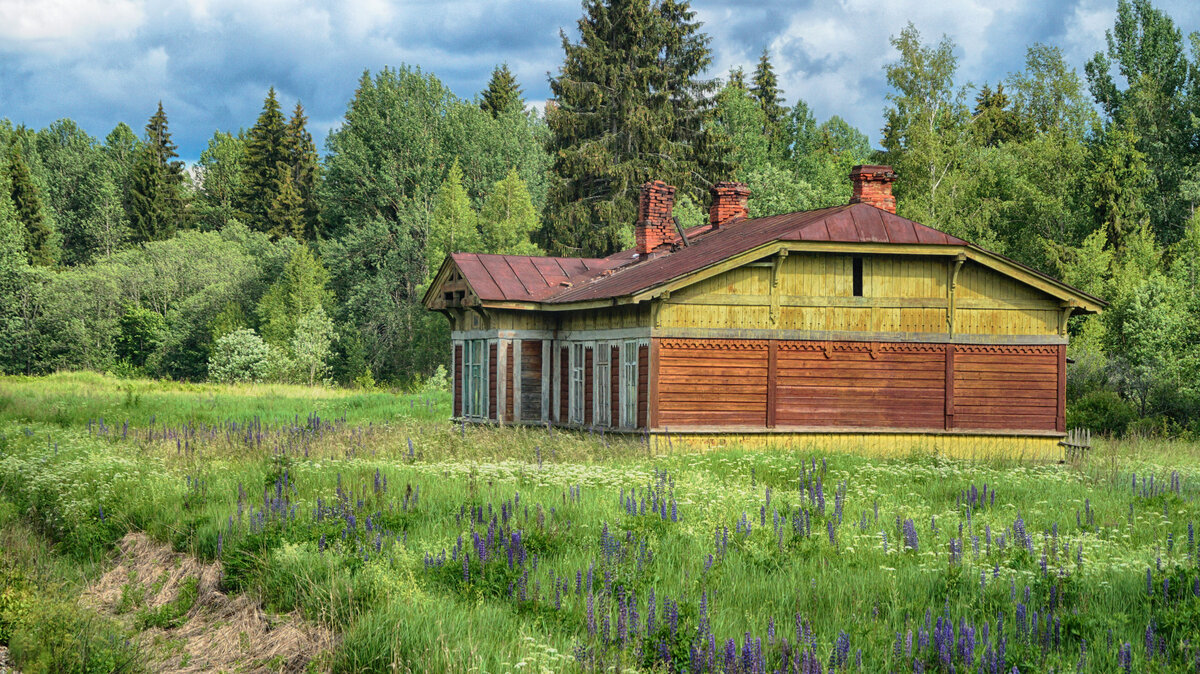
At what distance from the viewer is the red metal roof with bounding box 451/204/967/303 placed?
2273cm

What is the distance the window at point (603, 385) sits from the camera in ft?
80.9

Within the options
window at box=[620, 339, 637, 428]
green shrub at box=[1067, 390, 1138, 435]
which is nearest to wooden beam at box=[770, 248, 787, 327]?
window at box=[620, 339, 637, 428]

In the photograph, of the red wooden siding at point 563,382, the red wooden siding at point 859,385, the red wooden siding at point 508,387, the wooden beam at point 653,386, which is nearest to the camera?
the wooden beam at point 653,386

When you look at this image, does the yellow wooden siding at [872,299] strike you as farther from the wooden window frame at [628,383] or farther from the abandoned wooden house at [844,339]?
the wooden window frame at [628,383]

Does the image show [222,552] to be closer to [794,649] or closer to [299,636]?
[299,636]

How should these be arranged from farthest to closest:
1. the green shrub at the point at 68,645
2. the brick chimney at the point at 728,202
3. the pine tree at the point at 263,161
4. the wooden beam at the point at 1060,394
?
the pine tree at the point at 263,161
the brick chimney at the point at 728,202
the wooden beam at the point at 1060,394
the green shrub at the point at 68,645

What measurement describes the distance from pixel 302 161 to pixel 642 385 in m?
67.7

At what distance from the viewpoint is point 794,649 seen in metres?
7.30

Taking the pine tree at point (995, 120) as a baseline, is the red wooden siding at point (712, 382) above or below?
below

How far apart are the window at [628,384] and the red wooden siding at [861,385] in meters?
2.97

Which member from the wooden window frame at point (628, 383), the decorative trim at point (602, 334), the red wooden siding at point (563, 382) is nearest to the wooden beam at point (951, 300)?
the decorative trim at point (602, 334)

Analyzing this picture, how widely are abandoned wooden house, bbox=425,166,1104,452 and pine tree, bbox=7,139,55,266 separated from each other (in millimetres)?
61013

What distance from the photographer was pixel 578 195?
5650 centimetres

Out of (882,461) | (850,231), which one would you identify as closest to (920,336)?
(850,231)
